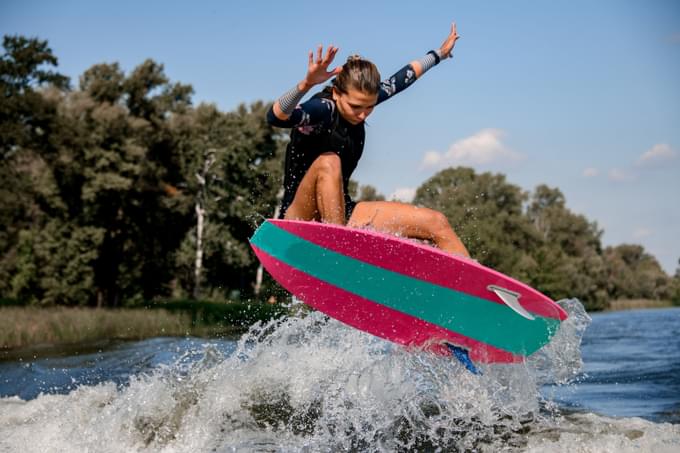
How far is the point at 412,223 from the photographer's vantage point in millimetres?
5246

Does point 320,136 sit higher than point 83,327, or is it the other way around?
point 320,136

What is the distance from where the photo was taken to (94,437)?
475 cm

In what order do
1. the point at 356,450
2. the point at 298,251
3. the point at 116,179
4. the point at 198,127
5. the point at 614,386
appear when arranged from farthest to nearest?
the point at 198,127 → the point at 116,179 → the point at 614,386 → the point at 298,251 → the point at 356,450

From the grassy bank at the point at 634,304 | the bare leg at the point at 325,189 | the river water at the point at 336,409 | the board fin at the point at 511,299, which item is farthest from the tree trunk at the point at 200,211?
the grassy bank at the point at 634,304

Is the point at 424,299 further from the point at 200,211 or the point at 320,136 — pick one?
the point at 200,211

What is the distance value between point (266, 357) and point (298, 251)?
1.22 meters

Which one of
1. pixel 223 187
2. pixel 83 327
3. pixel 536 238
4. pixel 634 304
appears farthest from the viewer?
pixel 634 304

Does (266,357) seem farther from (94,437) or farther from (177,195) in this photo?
(177,195)

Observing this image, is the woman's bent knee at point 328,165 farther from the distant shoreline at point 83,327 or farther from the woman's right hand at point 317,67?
the distant shoreline at point 83,327

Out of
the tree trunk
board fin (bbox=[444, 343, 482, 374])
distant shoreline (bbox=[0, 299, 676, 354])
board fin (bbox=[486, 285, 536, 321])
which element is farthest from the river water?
the tree trunk

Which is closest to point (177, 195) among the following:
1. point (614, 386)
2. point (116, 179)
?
point (116, 179)

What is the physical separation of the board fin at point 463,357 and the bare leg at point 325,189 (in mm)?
1269

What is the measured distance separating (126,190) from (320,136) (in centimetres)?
3016

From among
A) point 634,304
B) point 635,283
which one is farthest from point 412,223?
point 635,283
